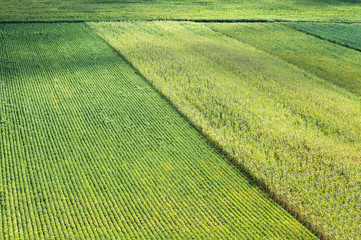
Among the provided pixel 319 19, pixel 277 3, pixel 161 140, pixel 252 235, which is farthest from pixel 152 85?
pixel 277 3

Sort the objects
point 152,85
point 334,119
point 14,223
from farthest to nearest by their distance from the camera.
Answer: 1. point 152,85
2. point 334,119
3. point 14,223

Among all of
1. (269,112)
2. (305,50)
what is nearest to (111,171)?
(269,112)

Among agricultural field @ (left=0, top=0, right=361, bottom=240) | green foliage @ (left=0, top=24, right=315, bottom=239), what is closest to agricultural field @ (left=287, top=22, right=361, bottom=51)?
agricultural field @ (left=0, top=0, right=361, bottom=240)

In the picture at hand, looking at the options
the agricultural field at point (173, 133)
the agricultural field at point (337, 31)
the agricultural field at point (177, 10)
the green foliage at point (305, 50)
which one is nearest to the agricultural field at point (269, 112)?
the agricultural field at point (173, 133)

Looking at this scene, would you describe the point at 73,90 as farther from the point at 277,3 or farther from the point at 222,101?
the point at 277,3

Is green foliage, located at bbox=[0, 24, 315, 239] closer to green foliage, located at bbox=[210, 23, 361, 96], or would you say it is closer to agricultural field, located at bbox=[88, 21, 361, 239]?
agricultural field, located at bbox=[88, 21, 361, 239]

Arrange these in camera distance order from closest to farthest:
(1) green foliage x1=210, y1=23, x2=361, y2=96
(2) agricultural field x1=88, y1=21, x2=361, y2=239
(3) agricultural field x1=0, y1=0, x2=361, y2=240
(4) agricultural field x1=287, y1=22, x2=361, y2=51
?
1. (3) agricultural field x1=0, y1=0, x2=361, y2=240
2. (2) agricultural field x1=88, y1=21, x2=361, y2=239
3. (1) green foliage x1=210, y1=23, x2=361, y2=96
4. (4) agricultural field x1=287, y1=22, x2=361, y2=51

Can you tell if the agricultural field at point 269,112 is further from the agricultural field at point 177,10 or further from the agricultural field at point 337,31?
the agricultural field at point 177,10
